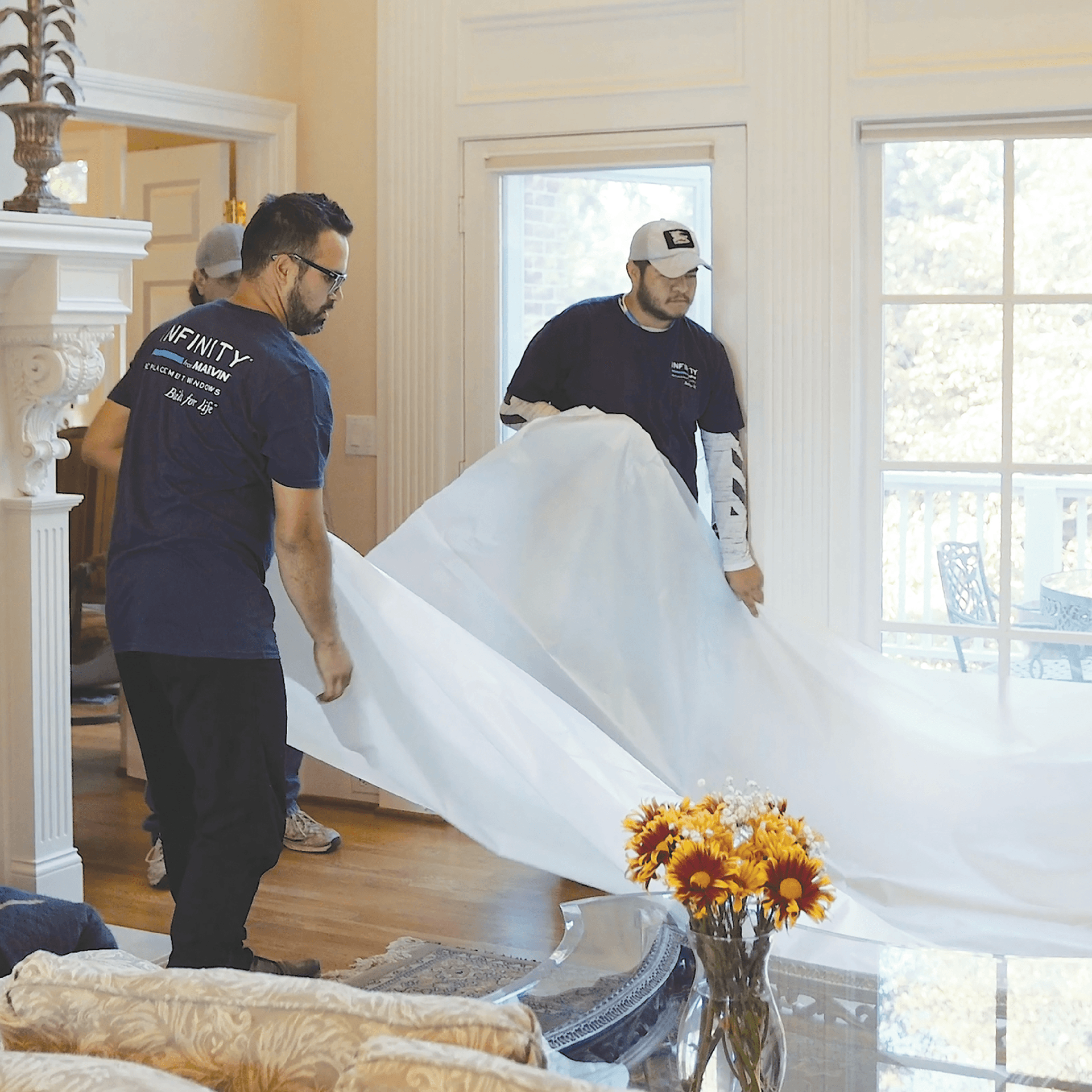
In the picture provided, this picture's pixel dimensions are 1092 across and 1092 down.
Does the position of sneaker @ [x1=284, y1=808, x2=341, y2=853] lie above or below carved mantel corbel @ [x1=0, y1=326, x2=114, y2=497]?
below

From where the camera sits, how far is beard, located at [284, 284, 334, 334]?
277 centimetres

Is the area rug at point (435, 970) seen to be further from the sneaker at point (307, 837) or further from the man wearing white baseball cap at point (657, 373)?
the man wearing white baseball cap at point (657, 373)

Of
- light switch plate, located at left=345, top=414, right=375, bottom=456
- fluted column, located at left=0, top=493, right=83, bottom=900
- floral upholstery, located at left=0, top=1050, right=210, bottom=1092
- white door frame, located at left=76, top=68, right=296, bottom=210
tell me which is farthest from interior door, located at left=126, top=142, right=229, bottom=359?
floral upholstery, located at left=0, top=1050, right=210, bottom=1092

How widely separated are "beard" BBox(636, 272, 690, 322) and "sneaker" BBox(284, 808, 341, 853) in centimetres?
175

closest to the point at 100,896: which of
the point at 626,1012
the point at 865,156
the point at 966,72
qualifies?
the point at 626,1012

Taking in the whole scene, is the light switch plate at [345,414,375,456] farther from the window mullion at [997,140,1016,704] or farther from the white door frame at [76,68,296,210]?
the window mullion at [997,140,1016,704]

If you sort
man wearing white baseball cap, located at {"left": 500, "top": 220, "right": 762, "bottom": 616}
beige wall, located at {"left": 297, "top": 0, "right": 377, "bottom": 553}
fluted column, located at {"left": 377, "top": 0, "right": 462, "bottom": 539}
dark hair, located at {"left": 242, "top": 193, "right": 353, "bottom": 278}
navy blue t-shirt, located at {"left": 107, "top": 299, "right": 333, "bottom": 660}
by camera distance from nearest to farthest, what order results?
navy blue t-shirt, located at {"left": 107, "top": 299, "right": 333, "bottom": 660} < dark hair, located at {"left": 242, "top": 193, "right": 353, "bottom": 278} < man wearing white baseball cap, located at {"left": 500, "top": 220, "right": 762, "bottom": 616} < fluted column, located at {"left": 377, "top": 0, "right": 462, "bottom": 539} < beige wall, located at {"left": 297, "top": 0, "right": 377, "bottom": 553}

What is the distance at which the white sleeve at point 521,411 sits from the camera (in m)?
3.86

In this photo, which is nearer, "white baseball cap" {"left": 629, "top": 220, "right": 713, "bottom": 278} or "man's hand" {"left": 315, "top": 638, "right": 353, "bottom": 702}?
"man's hand" {"left": 315, "top": 638, "right": 353, "bottom": 702}

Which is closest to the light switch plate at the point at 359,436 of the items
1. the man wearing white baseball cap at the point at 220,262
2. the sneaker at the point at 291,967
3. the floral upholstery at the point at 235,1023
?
the man wearing white baseball cap at the point at 220,262

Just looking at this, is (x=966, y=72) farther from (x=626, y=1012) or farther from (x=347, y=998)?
(x=347, y=998)

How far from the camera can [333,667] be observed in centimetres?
286

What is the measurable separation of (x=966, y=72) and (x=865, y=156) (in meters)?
0.34

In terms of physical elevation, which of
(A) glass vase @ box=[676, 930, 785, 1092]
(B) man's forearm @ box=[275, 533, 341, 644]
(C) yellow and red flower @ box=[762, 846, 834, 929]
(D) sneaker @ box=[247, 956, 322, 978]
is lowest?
(D) sneaker @ box=[247, 956, 322, 978]
